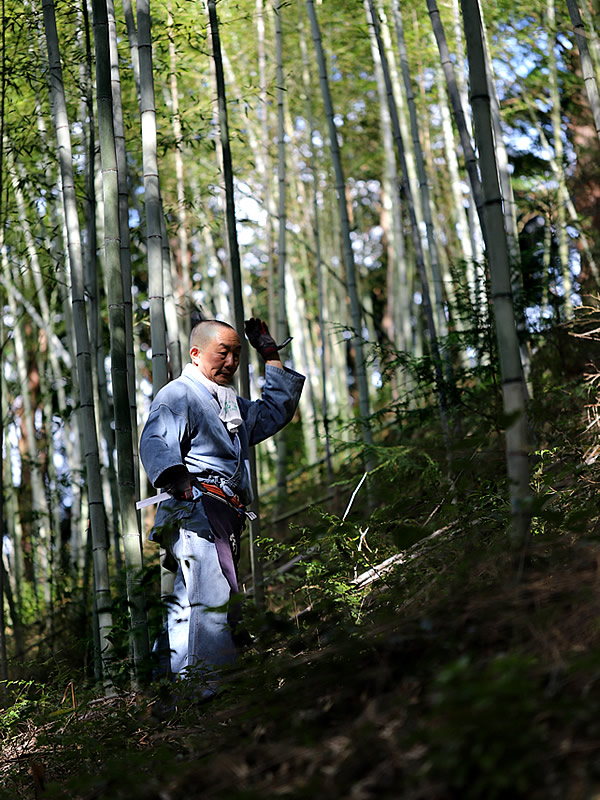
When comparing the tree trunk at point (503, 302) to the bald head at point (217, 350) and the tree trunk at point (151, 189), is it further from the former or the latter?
the tree trunk at point (151, 189)

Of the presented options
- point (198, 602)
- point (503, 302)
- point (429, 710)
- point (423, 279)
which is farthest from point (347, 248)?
point (429, 710)

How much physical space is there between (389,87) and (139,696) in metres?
3.03

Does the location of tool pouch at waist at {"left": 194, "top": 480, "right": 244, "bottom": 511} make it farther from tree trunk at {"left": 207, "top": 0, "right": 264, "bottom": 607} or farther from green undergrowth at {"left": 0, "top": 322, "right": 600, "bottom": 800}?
tree trunk at {"left": 207, "top": 0, "right": 264, "bottom": 607}

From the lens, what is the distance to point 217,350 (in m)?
3.00

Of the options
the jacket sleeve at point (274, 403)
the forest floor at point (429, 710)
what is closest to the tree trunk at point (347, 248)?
the jacket sleeve at point (274, 403)

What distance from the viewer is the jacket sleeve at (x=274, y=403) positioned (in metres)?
3.18

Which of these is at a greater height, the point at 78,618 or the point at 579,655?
the point at 579,655

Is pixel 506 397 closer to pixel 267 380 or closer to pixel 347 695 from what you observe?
pixel 347 695

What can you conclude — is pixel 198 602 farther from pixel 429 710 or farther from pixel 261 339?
pixel 429 710

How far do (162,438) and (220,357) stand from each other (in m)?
0.39

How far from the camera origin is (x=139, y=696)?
2.52 meters

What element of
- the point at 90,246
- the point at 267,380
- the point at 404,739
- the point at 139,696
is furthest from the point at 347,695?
the point at 90,246

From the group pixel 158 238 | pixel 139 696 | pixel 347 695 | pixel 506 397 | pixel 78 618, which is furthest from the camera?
pixel 78 618

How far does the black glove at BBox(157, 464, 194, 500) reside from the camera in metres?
2.67
